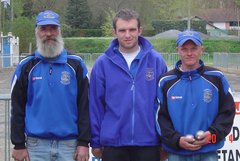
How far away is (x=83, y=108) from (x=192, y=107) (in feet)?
3.50

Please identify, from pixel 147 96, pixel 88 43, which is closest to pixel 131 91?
pixel 147 96

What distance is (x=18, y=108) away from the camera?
548cm

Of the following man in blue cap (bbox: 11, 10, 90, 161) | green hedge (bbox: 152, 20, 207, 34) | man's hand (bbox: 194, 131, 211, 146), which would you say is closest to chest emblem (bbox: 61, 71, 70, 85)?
man in blue cap (bbox: 11, 10, 90, 161)

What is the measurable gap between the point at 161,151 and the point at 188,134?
0.46 metres

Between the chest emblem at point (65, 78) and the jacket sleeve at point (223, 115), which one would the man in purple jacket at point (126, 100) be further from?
the jacket sleeve at point (223, 115)

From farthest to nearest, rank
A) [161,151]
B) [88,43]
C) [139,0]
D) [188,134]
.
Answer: [139,0]
[88,43]
[161,151]
[188,134]

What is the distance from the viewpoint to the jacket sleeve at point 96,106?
5504mm

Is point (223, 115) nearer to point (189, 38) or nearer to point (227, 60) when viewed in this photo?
point (189, 38)

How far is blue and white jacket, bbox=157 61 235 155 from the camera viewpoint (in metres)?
5.23

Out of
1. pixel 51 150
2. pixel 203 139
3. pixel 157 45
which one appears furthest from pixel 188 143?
pixel 157 45

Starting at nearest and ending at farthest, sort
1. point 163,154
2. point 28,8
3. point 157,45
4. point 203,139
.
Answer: point 203,139 → point 163,154 → point 157,45 → point 28,8

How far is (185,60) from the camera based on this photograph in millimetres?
5305

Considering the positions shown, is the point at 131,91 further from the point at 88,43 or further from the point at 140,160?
the point at 88,43

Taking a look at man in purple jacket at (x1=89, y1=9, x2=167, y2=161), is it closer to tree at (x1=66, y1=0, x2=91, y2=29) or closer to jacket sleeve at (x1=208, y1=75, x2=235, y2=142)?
jacket sleeve at (x1=208, y1=75, x2=235, y2=142)
